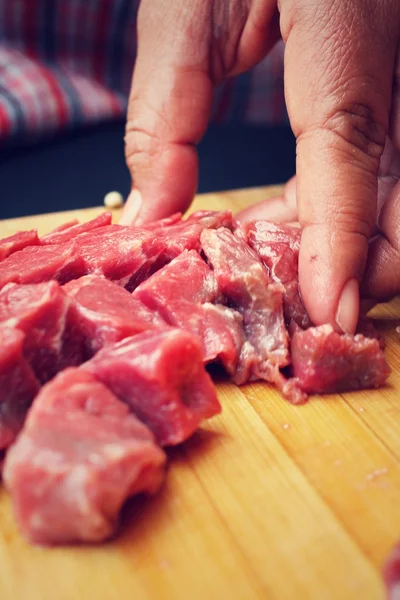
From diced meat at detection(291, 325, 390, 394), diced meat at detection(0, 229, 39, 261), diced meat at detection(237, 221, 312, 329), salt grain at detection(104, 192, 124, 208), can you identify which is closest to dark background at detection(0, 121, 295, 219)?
salt grain at detection(104, 192, 124, 208)

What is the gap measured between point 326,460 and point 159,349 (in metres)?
0.85

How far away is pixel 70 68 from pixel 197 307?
483 cm

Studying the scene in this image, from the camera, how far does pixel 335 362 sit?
10.2ft

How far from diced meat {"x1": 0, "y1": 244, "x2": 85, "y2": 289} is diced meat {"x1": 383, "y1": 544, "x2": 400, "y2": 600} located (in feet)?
6.52

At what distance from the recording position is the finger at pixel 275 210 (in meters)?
4.46

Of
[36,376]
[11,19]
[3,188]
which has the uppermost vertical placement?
[11,19]

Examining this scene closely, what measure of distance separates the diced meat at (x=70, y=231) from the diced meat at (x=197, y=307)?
2.34 feet

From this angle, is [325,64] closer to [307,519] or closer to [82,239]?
[82,239]

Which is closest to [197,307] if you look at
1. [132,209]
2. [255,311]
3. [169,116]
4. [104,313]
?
[255,311]

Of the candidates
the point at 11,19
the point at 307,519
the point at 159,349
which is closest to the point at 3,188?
the point at 11,19

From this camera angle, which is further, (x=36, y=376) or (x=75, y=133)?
(x=75, y=133)

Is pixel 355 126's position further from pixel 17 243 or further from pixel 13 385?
pixel 13 385

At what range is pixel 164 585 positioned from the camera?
226cm

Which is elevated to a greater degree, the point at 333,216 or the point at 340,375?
the point at 333,216
